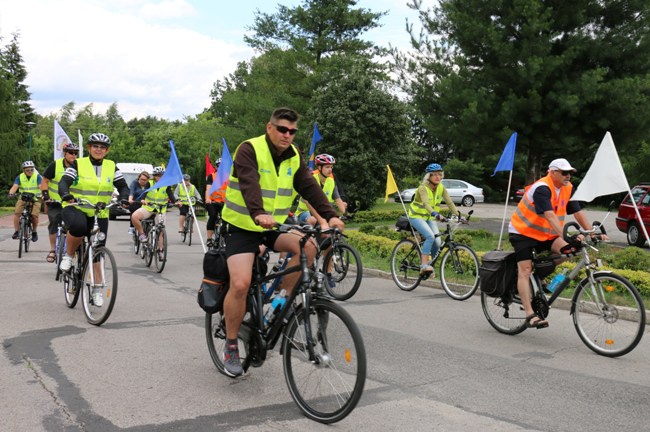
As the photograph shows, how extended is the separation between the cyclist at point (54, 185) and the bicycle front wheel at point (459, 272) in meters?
5.20

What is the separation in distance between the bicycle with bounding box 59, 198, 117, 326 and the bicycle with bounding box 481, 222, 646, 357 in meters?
4.26

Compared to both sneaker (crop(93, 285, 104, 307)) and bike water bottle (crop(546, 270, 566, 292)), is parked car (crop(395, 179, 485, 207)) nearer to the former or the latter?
bike water bottle (crop(546, 270, 566, 292))

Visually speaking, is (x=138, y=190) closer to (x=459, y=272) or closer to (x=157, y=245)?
(x=157, y=245)

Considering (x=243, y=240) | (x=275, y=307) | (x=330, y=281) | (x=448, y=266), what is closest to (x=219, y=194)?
(x=330, y=281)

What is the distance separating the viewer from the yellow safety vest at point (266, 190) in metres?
4.55

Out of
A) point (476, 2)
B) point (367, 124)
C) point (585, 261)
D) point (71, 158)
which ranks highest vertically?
point (476, 2)

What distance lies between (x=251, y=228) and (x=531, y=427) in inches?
88.0

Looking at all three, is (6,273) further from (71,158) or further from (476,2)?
(476,2)

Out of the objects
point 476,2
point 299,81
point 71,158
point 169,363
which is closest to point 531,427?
point 169,363

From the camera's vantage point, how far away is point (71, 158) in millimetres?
8898

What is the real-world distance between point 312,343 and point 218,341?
1.36 metres

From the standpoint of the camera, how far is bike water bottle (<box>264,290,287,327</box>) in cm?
439

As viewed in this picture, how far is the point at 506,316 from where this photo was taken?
6.91 metres

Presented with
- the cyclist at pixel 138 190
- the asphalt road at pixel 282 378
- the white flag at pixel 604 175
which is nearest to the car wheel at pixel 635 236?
the asphalt road at pixel 282 378
